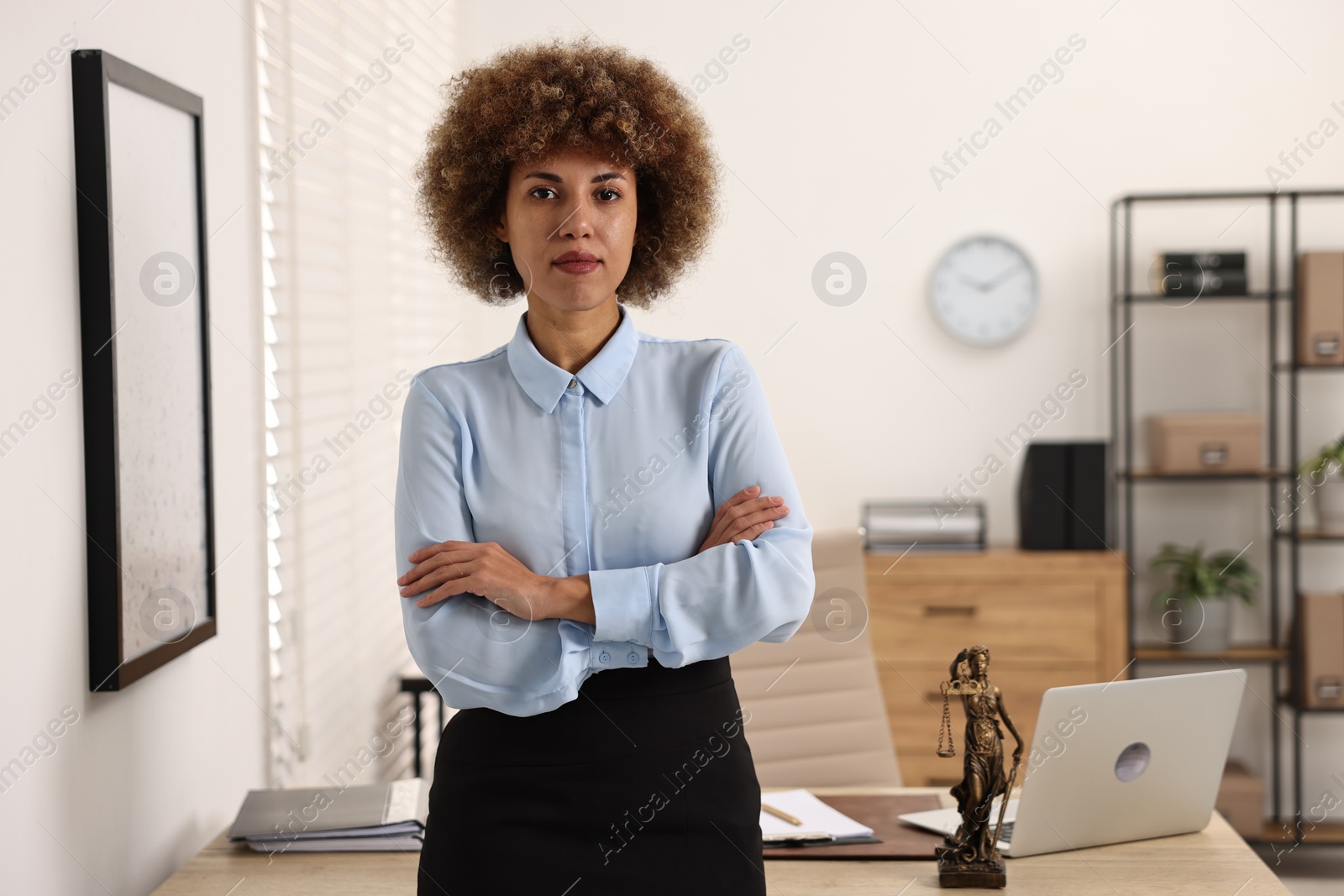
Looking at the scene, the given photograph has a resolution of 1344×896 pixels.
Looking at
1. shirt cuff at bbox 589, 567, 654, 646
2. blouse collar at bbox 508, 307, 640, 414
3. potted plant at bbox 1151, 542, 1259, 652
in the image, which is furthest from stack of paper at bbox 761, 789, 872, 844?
potted plant at bbox 1151, 542, 1259, 652

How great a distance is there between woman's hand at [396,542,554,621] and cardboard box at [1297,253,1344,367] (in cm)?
314

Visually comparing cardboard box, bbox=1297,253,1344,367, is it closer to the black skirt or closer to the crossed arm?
the crossed arm

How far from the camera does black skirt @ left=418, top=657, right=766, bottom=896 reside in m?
1.35

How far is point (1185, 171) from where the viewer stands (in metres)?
3.89

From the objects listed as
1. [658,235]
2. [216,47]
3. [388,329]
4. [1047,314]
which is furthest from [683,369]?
[1047,314]

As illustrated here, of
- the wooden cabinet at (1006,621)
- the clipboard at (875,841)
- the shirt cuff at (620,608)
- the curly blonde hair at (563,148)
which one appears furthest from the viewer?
the wooden cabinet at (1006,621)

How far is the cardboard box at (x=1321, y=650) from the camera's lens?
3.63m

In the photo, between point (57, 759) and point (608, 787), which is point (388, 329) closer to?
point (57, 759)

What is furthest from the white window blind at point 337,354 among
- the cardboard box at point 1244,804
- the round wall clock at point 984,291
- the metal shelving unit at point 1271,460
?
the cardboard box at point 1244,804

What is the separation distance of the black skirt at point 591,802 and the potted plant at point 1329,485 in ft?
9.88

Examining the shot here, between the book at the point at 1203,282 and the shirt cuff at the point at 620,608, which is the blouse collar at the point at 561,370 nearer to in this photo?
the shirt cuff at the point at 620,608

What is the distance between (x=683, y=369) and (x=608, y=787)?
0.52 metres

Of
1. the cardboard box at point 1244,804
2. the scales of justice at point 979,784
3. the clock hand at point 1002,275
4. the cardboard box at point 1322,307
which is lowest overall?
the cardboard box at point 1244,804

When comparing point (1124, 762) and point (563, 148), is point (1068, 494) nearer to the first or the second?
point (1124, 762)
